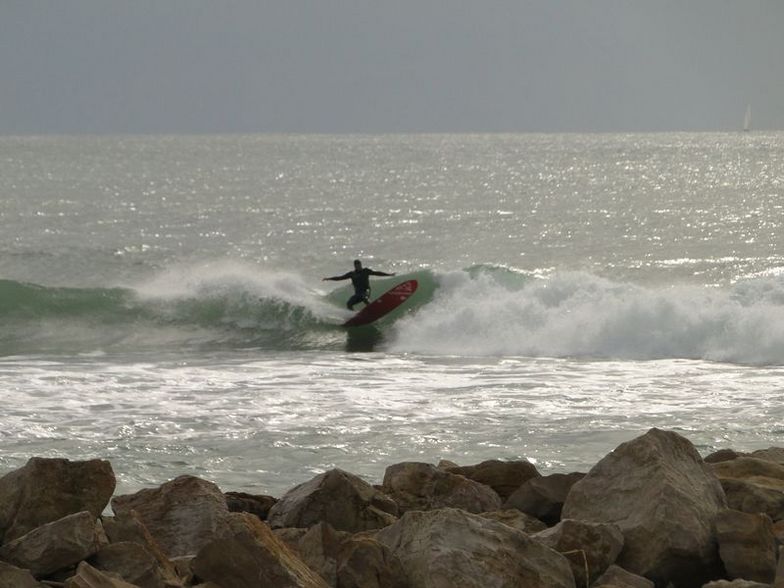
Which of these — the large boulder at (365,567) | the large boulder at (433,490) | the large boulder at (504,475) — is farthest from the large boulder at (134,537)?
the large boulder at (504,475)

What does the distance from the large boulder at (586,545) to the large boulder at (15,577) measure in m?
2.55

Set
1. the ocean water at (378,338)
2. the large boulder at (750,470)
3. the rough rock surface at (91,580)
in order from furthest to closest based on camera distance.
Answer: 1. the ocean water at (378,338)
2. the large boulder at (750,470)
3. the rough rock surface at (91,580)

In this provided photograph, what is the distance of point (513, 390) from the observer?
15820 mm

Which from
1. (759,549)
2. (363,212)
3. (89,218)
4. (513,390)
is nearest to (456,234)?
(363,212)

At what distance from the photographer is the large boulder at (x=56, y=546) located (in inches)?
255

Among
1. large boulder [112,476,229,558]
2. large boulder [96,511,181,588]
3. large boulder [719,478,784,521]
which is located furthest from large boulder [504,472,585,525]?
large boulder [96,511,181,588]

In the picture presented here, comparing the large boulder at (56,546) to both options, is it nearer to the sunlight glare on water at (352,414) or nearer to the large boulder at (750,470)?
the sunlight glare on water at (352,414)

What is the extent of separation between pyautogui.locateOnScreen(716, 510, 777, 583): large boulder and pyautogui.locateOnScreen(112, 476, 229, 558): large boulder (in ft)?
9.04

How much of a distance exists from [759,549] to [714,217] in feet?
158

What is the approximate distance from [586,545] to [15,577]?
2.87 m

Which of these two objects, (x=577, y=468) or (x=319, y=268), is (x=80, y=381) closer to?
(x=577, y=468)

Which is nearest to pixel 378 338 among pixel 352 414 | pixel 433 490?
pixel 352 414

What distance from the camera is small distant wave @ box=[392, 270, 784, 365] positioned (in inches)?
829

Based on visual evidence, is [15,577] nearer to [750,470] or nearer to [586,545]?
[586,545]
